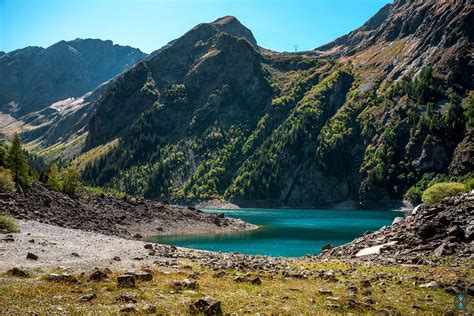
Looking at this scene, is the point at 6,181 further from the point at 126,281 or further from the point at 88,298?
the point at 88,298

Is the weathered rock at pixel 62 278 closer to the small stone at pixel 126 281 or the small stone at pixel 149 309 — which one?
the small stone at pixel 126 281

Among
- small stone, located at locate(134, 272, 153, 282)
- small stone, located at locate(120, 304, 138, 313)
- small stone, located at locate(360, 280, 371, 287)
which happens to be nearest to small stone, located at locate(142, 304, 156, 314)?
small stone, located at locate(120, 304, 138, 313)

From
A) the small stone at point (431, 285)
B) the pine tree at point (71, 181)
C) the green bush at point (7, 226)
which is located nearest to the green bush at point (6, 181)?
the pine tree at point (71, 181)

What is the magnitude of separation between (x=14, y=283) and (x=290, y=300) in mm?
13972

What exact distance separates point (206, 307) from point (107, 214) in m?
80.6

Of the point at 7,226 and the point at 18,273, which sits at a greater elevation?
the point at 18,273

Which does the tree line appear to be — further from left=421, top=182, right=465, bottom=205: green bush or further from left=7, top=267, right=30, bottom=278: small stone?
left=421, top=182, right=465, bottom=205: green bush

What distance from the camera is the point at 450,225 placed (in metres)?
42.2

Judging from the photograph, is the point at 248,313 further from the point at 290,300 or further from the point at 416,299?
the point at 416,299

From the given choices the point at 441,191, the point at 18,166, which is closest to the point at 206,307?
the point at 441,191

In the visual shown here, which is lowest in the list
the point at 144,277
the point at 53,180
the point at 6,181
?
the point at 144,277

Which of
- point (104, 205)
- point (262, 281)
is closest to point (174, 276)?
point (262, 281)

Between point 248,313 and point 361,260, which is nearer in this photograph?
point 248,313

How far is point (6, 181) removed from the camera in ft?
242
